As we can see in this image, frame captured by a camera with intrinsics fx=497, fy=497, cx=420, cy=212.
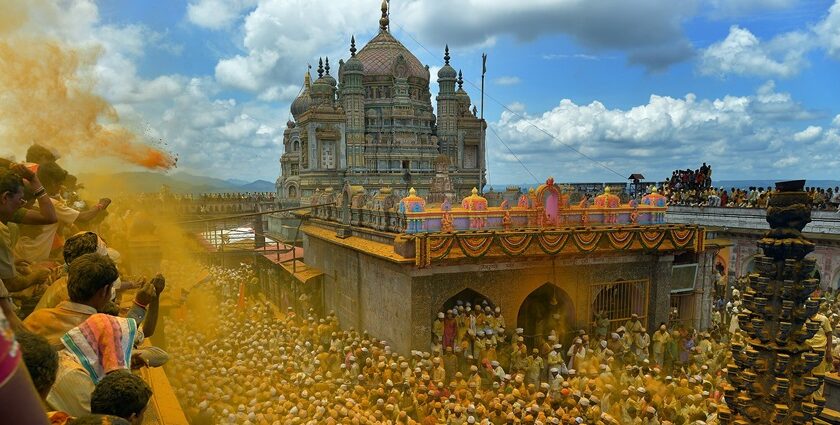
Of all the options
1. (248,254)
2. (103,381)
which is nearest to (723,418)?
(103,381)

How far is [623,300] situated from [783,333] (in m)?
11.0

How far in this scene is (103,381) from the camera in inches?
112

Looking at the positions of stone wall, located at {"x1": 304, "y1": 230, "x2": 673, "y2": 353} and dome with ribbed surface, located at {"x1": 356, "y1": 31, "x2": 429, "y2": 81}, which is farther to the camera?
dome with ribbed surface, located at {"x1": 356, "y1": 31, "x2": 429, "y2": 81}

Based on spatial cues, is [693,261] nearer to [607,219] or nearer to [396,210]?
[607,219]

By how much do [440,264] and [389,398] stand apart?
437cm

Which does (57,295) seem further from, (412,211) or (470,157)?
(470,157)

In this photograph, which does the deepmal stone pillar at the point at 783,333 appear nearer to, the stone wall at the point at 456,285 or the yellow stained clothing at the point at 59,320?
the yellow stained clothing at the point at 59,320

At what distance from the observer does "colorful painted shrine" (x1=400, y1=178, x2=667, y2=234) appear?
13820 mm

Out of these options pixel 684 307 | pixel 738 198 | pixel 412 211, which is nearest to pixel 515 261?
pixel 412 211

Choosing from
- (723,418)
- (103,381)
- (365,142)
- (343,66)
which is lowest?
(723,418)

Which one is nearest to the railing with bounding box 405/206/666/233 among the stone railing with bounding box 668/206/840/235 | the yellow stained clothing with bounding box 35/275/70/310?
the stone railing with bounding box 668/206/840/235

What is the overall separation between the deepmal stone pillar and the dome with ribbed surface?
33782mm

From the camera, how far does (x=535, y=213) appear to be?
15188 millimetres

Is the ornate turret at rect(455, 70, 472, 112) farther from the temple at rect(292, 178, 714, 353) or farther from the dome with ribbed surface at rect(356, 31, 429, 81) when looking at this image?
the temple at rect(292, 178, 714, 353)
